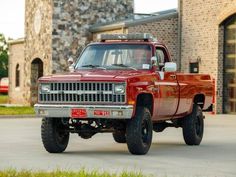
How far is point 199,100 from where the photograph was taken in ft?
54.4

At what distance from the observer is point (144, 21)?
111ft

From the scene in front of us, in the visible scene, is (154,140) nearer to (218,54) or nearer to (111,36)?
(111,36)

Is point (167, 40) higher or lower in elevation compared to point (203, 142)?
higher

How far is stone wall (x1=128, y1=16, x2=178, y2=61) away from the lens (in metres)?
34.1

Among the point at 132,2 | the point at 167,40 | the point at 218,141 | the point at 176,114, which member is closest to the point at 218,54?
the point at 167,40

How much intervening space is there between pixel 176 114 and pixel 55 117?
2.77m

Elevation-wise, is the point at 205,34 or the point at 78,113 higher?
the point at 205,34

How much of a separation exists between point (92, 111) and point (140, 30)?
69.0 feet

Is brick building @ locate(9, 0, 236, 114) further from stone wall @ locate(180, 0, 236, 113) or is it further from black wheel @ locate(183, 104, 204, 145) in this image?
black wheel @ locate(183, 104, 204, 145)

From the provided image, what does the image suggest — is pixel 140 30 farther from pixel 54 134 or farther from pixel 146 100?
pixel 54 134

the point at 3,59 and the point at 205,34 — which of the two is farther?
the point at 3,59

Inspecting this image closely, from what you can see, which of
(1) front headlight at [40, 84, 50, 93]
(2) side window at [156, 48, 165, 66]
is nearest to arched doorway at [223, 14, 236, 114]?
(2) side window at [156, 48, 165, 66]

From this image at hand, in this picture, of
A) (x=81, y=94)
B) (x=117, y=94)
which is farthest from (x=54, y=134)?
(x=117, y=94)

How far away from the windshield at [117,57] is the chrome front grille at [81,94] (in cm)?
103
